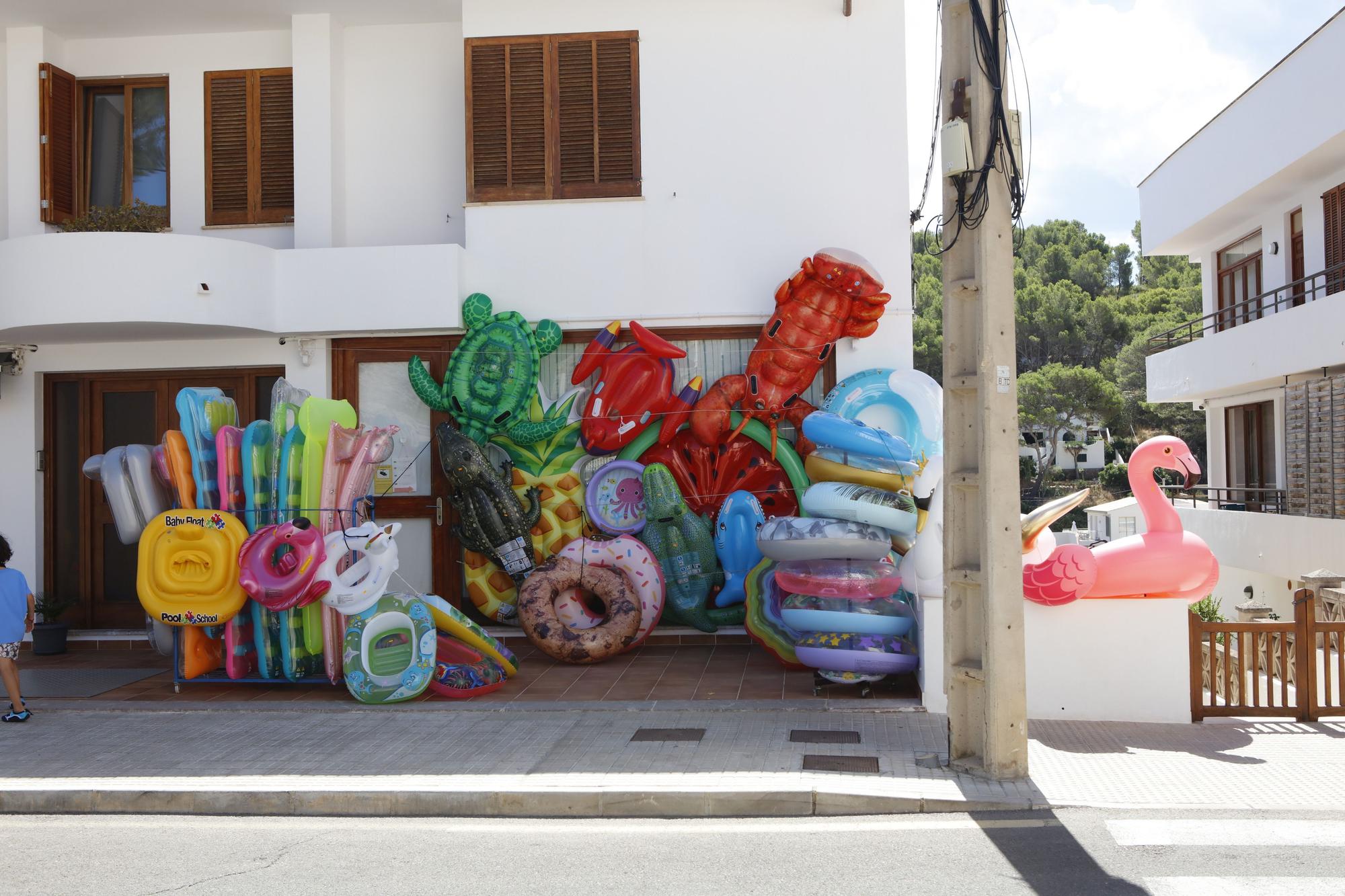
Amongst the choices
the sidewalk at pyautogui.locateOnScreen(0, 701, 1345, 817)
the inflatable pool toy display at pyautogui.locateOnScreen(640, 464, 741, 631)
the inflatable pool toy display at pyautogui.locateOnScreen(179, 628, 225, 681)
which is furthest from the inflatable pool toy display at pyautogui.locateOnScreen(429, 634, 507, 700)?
the inflatable pool toy display at pyautogui.locateOnScreen(640, 464, 741, 631)

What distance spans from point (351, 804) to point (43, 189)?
9.56m

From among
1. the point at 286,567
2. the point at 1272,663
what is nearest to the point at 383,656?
the point at 286,567

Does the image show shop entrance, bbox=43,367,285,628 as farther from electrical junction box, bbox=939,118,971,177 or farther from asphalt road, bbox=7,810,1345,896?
electrical junction box, bbox=939,118,971,177

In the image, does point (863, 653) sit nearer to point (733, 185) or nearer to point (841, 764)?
point (841, 764)

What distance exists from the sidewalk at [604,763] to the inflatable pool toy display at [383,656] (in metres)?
0.21

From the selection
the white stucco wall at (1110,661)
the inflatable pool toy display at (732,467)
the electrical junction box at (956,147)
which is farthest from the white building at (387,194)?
the electrical junction box at (956,147)

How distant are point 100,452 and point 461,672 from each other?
6376 millimetres

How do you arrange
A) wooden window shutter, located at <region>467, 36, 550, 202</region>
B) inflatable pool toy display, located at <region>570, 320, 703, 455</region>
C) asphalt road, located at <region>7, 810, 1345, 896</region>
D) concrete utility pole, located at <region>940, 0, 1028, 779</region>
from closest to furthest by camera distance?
asphalt road, located at <region>7, 810, 1345, 896</region>
concrete utility pole, located at <region>940, 0, 1028, 779</region>
inflatable pool toy display, located at <region>570, 320, 703, 455</region>
wooden window shutter, located at <region>467, 36, 550, 202</region>

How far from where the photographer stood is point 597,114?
12695 mm

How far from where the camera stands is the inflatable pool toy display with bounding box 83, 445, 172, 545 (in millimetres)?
10195

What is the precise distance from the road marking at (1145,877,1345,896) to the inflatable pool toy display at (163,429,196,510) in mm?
8178

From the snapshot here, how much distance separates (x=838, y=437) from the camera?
1044 centimetres

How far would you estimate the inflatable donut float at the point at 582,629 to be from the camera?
11.0 meters

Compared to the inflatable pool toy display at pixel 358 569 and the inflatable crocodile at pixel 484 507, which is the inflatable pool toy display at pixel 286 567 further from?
the inflatable crocodile at pixel 484 507
